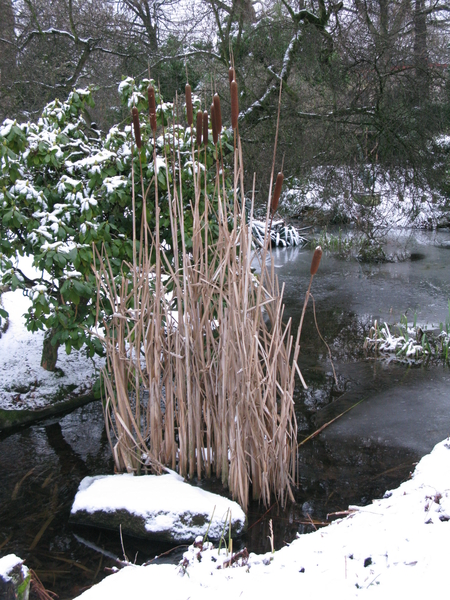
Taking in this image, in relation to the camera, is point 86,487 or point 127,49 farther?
point 127,49

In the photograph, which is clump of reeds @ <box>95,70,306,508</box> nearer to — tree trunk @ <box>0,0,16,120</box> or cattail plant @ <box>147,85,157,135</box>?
cattail plant @ <box>147,85,157,135</box>

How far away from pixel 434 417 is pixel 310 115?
11.6 feet

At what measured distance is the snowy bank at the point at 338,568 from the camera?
1466 mm

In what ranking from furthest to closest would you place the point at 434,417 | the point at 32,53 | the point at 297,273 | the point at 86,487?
the point at 297,273
the point at 32,53
the point at 434,417
the point at 86,487

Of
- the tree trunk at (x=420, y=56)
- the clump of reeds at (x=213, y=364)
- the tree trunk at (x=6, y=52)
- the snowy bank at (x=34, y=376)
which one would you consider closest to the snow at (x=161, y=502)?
the clump of reeds at (x=213, y=364)

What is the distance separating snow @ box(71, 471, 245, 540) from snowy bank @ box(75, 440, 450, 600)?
36 centimetres

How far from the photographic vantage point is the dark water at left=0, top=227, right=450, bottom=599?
7.32ft

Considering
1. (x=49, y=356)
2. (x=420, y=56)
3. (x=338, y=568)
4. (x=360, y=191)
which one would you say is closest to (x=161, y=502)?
(x=338, y=568)

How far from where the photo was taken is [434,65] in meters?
5.56

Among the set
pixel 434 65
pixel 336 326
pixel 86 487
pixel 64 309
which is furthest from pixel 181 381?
pixel 434 65

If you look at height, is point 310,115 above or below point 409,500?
above

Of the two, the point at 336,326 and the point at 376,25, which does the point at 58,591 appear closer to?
the point at 336,326

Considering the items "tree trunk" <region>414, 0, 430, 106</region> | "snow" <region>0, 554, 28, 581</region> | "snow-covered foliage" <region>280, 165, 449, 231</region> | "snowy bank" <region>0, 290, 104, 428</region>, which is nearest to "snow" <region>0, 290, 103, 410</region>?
"snowy bank" <region>0, 290, 104, 428</region>

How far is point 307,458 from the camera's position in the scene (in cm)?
286
